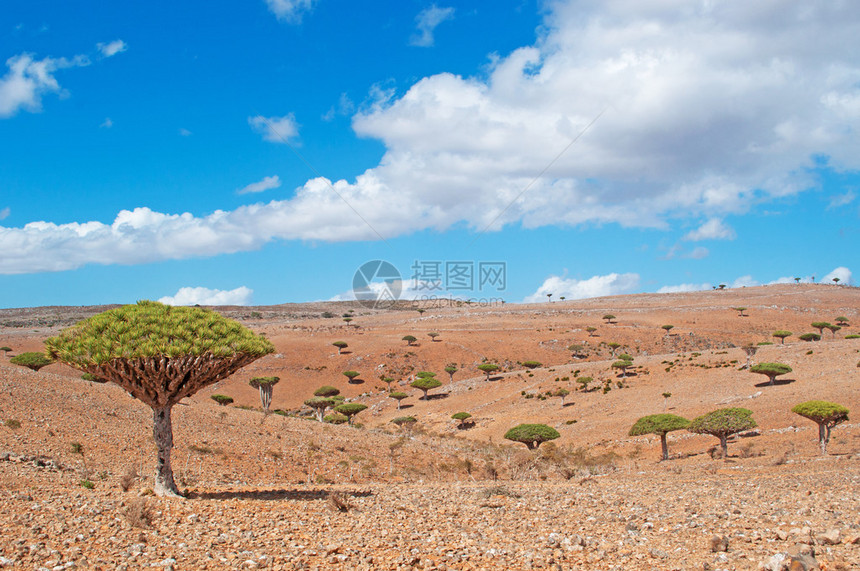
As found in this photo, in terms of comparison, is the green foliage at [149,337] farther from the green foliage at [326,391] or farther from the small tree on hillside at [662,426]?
the green foliage at [326,391]

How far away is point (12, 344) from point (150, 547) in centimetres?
8872

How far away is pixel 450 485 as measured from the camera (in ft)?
51.6

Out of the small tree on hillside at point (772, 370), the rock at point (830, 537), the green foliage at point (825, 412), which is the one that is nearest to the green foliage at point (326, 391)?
the small tree on hillside at point (772, 370)

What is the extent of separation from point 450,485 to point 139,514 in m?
9.04

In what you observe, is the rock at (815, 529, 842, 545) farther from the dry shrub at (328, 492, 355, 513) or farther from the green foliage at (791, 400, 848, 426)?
the green foliage at (791, 400, 848, 426)

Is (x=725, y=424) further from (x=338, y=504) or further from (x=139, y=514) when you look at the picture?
(x=139, y=514)

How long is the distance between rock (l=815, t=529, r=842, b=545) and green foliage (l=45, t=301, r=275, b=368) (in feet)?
36.6

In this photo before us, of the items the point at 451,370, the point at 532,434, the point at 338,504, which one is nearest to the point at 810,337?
the point at 451,370

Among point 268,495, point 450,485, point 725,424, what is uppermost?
point 268,495

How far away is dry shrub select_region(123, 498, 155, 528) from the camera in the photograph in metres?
8.86

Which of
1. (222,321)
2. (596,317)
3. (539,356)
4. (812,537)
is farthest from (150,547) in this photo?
(596,317)

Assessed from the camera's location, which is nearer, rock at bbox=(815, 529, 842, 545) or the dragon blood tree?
rock at bbox=(815, 529, 842, 545)

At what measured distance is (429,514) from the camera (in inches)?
434

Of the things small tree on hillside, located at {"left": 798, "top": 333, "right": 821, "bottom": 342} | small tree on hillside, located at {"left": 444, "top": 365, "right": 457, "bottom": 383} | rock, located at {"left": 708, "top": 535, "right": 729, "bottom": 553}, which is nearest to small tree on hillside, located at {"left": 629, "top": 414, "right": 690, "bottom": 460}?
rock, located at {"left": 708, "top": 535, "right": 729, "bottom": 553}
